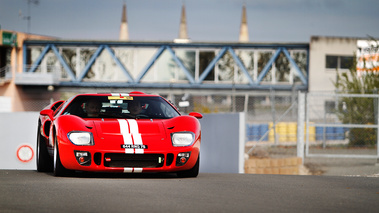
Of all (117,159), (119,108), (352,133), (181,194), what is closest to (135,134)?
(117,159)

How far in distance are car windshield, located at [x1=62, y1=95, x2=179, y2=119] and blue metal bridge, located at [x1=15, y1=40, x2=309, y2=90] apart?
40707 millimetres

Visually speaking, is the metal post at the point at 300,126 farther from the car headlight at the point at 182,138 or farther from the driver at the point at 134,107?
the car headlight at the point at 182,138

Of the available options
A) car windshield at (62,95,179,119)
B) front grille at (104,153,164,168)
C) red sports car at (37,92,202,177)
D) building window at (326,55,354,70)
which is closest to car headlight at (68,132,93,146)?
red sports car at (37,92,202,177)

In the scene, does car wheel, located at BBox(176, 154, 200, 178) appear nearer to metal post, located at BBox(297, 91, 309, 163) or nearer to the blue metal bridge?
metal post, located at BBox(297, 91, 309, 163)

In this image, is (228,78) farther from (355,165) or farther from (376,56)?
(355,165)

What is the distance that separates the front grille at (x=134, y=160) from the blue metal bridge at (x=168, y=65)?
42.1 m

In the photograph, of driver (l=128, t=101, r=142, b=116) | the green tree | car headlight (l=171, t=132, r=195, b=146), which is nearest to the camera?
car headlight (l=171, t=132, r=195, b=146)

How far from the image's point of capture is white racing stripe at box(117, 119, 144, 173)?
28.1ft

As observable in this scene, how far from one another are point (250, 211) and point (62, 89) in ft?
155

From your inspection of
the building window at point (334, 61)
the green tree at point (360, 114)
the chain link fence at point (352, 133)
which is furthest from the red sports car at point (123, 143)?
the building window at point (334, 61)

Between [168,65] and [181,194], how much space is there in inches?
1811

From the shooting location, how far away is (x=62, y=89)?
52375 mm

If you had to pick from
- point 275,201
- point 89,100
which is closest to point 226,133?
point 89,100

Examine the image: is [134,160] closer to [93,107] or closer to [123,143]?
[123,143]
